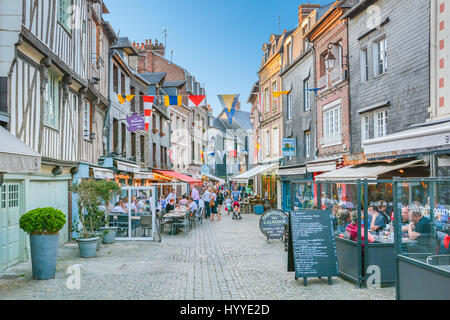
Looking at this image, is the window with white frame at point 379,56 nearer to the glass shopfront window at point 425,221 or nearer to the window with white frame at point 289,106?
the glass shopfront window at point 425,221

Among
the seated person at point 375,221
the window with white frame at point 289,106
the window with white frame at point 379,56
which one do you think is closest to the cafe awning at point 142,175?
the window with white frame at point 289,106

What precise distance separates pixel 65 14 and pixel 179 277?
8358 mm

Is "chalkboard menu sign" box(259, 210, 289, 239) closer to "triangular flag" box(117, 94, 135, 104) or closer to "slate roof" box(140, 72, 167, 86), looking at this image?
"triangular flag" box(117, 94, 135, 104)

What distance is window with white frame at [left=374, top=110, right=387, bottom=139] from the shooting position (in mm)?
12841

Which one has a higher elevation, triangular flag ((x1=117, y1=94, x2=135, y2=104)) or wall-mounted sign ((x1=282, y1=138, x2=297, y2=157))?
triangular flag ((x1=117, y1=94, x2=135, y2=104))

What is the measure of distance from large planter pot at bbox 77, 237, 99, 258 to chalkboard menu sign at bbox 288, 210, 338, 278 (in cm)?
481

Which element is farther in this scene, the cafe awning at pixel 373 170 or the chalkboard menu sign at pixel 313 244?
the cafe awning at pixel 373 170

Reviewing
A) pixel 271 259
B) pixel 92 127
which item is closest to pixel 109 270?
pixel 271 259

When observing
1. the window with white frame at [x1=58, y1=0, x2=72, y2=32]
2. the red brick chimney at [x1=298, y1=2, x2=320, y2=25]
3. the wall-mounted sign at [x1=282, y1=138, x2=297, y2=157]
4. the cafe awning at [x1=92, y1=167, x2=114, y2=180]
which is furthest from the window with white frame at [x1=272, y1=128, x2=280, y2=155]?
the window with white frame at [x1=58, y1=0, x2=72, y2=32]

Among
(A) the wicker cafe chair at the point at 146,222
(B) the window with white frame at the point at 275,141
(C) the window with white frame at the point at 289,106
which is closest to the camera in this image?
(A) the wicker cafe chair at the point at 146,222

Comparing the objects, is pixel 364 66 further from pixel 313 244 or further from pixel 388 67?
pixel 313 244

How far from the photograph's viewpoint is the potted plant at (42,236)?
A: 7.37 m

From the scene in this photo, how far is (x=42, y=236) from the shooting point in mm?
7434

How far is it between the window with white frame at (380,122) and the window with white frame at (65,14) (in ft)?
31.4
